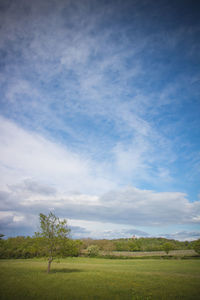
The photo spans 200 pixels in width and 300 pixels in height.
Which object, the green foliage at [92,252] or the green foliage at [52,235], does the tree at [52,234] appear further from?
the green foliage at [92,252]

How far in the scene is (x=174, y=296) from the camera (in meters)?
17.2

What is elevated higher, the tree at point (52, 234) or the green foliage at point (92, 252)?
the tree at point (52, 234)

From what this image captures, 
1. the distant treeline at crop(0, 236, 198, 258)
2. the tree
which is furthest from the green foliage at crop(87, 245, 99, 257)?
the tree

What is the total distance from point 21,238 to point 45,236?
3572 inches

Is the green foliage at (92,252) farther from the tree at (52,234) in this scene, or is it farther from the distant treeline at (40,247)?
the tree at (52,234)

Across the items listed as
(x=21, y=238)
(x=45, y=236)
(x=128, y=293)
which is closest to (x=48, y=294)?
(x=128, y=293)

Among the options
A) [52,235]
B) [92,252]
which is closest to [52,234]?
[52,235]

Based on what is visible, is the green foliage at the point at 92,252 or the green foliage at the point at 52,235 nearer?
the green foliage at the point at 52,235

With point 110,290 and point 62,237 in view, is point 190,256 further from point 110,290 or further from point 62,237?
point 110,290

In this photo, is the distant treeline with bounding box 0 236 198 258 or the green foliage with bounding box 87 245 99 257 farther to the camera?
the green foliage with bounding box 87 245 99 257

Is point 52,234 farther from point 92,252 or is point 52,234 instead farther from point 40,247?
point 92,252

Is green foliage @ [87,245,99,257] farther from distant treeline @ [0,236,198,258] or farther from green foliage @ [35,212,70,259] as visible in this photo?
green foliage @ [35,212,70,259]

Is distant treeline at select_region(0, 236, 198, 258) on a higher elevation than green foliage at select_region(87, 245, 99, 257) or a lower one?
higher

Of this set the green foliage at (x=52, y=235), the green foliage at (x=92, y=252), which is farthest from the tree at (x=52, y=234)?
the green foliage at (x=92, y=252)
